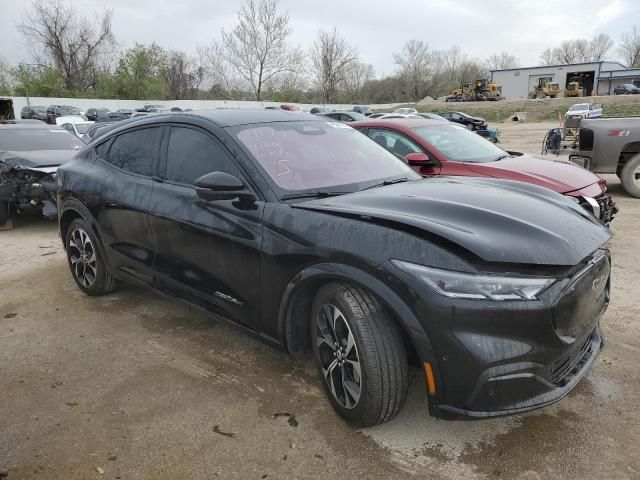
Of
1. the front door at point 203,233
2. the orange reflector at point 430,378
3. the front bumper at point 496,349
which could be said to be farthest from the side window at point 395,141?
the orange reflector at point 430,378

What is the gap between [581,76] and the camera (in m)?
69.2

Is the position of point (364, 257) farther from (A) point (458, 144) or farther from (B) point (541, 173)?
(A) point (458, 144)

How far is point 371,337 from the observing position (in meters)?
2.30

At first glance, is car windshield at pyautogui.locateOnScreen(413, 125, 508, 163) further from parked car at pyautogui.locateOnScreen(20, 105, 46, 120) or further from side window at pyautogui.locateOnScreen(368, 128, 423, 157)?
parked car at pyautogui.locateOnScreen(20, 105, 46, 120)

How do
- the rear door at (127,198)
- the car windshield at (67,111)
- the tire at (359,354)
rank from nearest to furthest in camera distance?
the tire at (359,354), the rear door at (127,198), the car windshield at (67,111)

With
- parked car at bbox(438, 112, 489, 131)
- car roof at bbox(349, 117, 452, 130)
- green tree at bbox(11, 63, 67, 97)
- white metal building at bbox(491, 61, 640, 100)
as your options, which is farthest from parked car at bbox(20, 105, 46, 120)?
white metal building at bbox(491, 61, 640, 100)

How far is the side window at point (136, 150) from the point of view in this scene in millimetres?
3713

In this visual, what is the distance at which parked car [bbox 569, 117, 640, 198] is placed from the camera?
829cm

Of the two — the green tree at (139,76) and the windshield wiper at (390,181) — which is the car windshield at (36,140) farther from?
the green tree at (139,76)

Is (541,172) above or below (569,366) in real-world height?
above

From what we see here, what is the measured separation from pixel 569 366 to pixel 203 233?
2122 mm

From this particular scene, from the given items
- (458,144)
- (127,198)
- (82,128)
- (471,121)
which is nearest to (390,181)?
(127,198)

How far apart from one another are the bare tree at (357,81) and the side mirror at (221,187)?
71.1 metres

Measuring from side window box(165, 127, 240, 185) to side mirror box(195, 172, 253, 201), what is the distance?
0.16m
